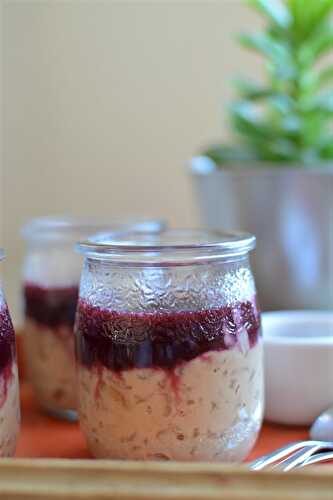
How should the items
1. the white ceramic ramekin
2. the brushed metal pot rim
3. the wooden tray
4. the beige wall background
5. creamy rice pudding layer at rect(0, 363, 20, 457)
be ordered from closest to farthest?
1. the wooden tray
2. creamy rice pudding layer at rect(0, 363, 20, 457)
3. the white ceramic ramekin
4. the brushed metal pot rim
5. the beige wall background

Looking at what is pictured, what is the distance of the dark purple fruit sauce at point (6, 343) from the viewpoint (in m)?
0.45

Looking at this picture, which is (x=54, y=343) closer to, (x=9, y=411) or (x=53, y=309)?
(x=53, y=309)

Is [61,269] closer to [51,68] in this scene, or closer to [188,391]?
[188,391]

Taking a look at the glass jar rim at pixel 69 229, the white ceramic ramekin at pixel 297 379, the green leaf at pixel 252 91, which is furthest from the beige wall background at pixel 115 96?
the white ceramic ramekin at pixel 297 379

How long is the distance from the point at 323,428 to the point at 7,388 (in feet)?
0.73

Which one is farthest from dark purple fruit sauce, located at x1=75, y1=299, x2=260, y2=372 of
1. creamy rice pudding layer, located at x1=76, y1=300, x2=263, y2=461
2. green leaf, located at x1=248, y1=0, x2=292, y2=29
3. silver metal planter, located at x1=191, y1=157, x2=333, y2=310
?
green leaf, located at x1=248, y1=0, x2=292, y2=29

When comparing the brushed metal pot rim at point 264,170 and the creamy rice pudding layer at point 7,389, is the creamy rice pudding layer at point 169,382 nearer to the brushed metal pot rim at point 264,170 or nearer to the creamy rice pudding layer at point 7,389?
the creamy rice pudding layer at point 7,389

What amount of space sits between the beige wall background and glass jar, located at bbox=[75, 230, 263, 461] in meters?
0.51

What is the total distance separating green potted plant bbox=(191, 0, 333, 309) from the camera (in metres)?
0.70

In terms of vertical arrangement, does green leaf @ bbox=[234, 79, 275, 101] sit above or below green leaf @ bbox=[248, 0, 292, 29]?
below

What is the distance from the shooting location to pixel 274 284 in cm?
73

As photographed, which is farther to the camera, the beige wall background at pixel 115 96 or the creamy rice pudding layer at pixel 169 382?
the beige wall background at pixel 115 96

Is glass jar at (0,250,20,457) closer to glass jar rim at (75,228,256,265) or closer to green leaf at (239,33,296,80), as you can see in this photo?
glass jar rim at (75,228,256,265)

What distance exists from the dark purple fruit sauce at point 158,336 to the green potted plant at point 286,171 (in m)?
0.26
